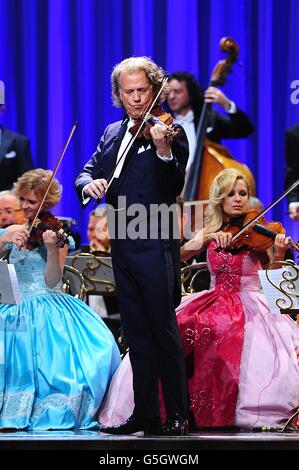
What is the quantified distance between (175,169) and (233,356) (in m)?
0.88

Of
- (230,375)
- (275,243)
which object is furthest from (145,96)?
(230,375)

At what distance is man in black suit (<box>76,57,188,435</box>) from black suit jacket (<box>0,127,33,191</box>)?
2704 millimetres

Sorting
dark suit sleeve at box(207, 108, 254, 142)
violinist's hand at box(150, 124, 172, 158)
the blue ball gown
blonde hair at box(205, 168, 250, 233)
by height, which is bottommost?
the blue ball gown

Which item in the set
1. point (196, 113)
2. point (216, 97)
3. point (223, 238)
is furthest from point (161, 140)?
point (196, 113)

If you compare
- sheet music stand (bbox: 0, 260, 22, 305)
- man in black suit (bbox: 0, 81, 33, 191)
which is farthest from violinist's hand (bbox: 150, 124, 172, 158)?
man in black suit (bbox: 0, 81, 33, 191)

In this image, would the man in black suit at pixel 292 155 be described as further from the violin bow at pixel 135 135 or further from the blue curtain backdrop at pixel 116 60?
the violin bow at pixel 135 135

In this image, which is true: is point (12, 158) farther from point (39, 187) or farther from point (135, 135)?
point (135, 135)

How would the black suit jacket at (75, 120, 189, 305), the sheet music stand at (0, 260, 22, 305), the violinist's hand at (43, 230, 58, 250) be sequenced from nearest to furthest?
the black suit jacket at (75, 120, 189, 305) < the sheet music stand at (0, 260, 22, 305) < the violinist's hand at (43, 230, 58, 250)

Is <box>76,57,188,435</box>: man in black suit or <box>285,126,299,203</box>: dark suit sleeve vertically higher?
<box>285,126,299,203</box>: dark suit sleeve

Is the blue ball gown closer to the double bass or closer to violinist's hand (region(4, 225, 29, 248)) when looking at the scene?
violinist's hand (region(4, 225, 29, 248))

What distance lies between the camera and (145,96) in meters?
3.33

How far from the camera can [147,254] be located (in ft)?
10.7

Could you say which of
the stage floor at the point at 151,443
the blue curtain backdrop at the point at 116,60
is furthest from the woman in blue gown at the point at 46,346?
the blue curtain backdrop at the point at 116,60

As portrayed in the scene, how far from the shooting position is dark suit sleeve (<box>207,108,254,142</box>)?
5988 millimetres
